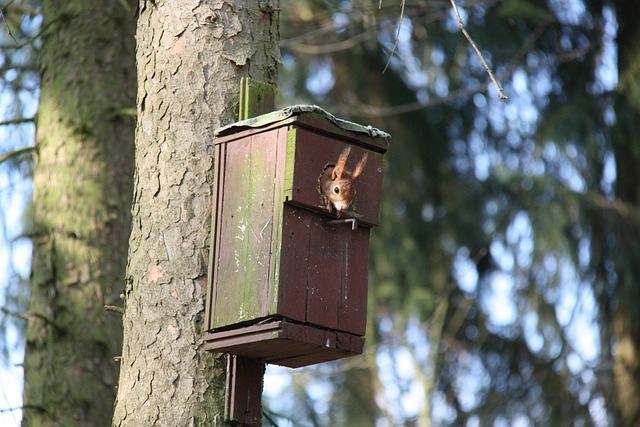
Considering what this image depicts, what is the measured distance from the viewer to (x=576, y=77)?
22.5 feet

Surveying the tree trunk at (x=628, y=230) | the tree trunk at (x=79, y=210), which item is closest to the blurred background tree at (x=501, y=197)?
the tree trunk at (x=628, y=230)

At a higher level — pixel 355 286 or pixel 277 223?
pixel 277 223

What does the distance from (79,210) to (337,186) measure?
1480 mm

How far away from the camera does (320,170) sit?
245 cm

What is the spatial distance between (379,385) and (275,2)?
5.71 meters

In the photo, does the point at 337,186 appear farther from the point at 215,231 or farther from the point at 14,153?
the point at 14,153

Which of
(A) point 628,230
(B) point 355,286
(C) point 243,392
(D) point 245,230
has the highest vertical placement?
(A) point 628,230

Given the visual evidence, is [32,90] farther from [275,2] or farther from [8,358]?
[275,2]

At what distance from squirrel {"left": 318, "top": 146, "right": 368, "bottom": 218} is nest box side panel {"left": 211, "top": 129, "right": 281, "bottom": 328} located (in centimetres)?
12

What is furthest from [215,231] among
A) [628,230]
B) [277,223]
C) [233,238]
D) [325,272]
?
[628,230]

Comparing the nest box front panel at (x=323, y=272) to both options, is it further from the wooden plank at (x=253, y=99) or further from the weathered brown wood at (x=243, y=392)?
the wooden plank at (x=253, y=99)

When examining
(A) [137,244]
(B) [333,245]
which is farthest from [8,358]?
(B) [333,245]

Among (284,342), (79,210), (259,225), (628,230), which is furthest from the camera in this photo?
(628,230)

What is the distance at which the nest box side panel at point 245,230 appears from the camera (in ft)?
7.72
